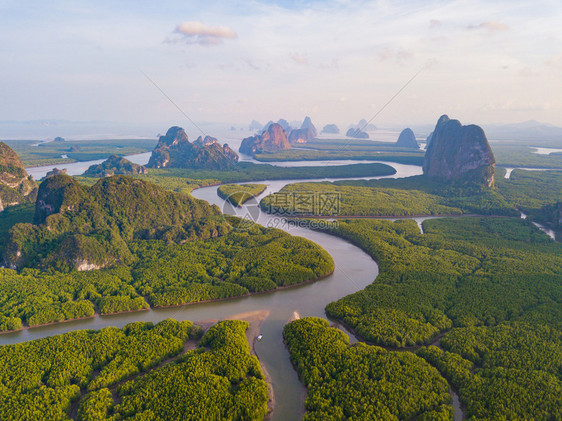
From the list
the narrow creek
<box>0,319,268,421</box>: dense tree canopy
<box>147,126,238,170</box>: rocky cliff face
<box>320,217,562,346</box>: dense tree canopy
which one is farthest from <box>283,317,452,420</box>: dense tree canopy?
<box>147,126,238,170</box>: rocky cliff face

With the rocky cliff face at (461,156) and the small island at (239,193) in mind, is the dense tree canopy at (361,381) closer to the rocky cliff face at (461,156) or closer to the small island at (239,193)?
the small island at (239,193)

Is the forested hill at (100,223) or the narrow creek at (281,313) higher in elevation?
the forested hill at (100,223)

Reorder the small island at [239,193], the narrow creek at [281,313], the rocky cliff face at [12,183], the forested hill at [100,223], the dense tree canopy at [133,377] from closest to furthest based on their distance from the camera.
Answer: the dense tree canopy at [133,377] < the narrow creek at [281,313] < the forested hill at [100,223] < the rocky cliff face at [12,183] < the small island at [239,193]

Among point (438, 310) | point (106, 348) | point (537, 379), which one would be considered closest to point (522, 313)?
point (438, 310)

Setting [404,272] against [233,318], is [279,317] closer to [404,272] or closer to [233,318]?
[233,318]

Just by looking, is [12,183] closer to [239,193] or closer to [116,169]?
[116,169]

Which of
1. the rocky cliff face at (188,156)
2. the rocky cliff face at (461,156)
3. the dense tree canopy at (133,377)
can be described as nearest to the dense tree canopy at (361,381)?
the dense tree canopy at (133,377)
